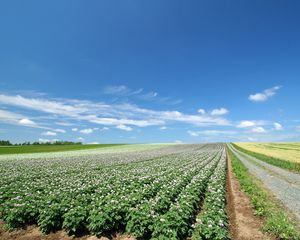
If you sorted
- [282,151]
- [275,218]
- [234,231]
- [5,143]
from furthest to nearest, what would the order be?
[5,143] < [282,151] < [275,218] < [234,231]

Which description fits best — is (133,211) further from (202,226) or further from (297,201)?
(297,201)

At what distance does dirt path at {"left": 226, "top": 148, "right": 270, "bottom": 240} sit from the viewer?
9242mm

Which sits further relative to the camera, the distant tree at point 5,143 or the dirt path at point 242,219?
the distant tree at point 5,143

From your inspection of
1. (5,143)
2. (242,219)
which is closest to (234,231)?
(242,219)

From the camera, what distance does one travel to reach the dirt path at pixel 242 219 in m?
9.24

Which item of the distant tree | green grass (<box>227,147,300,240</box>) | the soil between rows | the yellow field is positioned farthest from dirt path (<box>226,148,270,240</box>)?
the distant tree

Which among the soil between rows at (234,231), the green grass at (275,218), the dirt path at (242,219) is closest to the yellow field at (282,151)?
the dirt path at (242,219)

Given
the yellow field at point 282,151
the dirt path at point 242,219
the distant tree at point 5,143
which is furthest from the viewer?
the distant tree at point 5,143

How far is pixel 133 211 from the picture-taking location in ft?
30.3

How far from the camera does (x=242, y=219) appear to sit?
1112cm

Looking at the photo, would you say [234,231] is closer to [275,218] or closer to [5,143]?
[275,218]

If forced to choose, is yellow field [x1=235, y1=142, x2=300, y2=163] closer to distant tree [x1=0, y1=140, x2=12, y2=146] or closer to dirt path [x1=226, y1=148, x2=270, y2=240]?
dirt path [x1=226, y1=148, x2=270, y2=240]

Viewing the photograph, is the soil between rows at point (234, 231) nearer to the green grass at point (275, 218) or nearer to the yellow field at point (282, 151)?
the green grass at point (275, 218)

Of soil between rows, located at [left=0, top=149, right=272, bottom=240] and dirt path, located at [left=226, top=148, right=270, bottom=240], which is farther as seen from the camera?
dirt path, located at [left=226, top=148, right=270, bottom=240]
